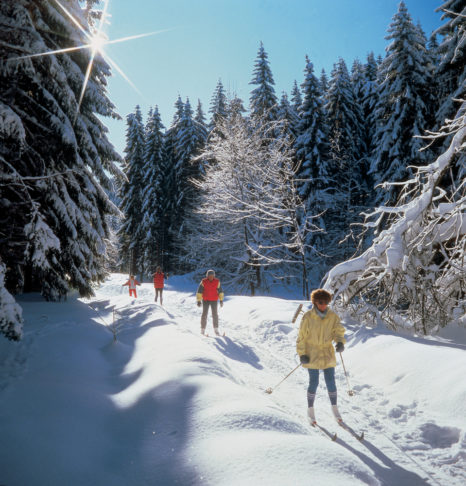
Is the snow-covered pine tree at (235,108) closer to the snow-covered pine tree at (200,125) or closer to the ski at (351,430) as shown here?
the snow-covered pine tree at (200,125)

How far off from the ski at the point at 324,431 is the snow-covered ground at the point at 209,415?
10cm

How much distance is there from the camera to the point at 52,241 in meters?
5.46

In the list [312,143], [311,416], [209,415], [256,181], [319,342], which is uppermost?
[312,143]

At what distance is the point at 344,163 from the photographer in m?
23.5

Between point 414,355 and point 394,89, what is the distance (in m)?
18.5

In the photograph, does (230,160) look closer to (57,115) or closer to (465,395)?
(57,115)

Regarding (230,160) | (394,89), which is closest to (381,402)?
(230,160)

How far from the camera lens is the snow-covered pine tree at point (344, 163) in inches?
933

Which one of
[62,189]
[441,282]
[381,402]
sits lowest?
[381,402]

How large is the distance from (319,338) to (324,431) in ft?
3.68

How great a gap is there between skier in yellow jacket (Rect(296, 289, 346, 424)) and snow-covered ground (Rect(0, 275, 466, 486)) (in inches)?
20.6

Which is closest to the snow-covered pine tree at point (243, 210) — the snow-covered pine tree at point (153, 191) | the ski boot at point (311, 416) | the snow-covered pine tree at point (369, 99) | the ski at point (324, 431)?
the snow-covered pine tree at point (153, 191)

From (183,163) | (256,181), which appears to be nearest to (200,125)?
(183,163)

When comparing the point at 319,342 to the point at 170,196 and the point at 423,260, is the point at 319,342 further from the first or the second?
the point at 170,196
